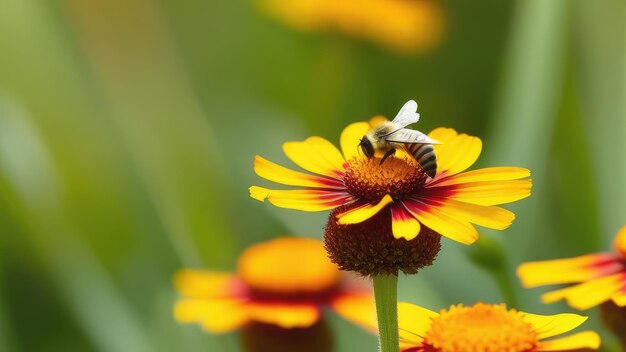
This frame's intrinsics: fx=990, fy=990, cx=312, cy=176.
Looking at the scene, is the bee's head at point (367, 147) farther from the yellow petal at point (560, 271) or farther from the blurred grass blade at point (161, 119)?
the blurred grass blade at point (161, 119)

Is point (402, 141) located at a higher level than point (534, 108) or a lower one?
lower

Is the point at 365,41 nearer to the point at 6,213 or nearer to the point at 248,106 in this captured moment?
the point at 248,106

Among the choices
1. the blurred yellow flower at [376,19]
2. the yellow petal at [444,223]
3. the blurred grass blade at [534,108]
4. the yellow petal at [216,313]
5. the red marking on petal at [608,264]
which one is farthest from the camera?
the blurred yellow flower at [376,19]

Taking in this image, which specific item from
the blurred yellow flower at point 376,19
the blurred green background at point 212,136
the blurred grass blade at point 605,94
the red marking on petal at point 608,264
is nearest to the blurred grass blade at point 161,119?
the blurred green background at point 212,136

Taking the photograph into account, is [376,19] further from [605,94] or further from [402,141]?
[402,141]

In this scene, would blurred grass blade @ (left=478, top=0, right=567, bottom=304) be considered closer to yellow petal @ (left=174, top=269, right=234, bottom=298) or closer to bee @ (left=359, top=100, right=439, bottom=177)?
yellow petal @ (left=174, top=269, right=234, bottom=298)

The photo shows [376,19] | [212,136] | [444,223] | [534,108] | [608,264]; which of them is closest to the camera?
[444,223]

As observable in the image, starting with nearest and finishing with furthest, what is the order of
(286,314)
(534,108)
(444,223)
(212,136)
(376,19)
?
(444,223)
(286,314)
(534,108)
(212,136)
(376,19)

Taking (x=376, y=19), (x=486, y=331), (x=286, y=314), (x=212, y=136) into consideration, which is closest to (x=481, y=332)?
(x=486, y=331)
